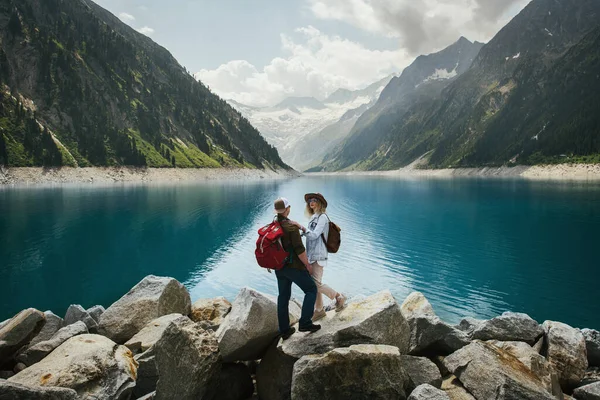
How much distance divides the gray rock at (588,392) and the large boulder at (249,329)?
7833 millimetres

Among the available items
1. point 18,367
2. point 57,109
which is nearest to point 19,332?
point 18,367

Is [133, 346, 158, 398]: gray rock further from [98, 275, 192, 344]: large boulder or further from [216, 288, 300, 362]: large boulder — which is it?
[98, 275, 192, 344]: large boulder

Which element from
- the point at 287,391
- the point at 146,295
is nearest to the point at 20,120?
the point at 146,295

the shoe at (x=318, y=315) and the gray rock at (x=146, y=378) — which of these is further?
→ the shoe at (x=318, y=315)

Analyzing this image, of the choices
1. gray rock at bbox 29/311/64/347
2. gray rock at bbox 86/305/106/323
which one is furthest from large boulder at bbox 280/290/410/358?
gray rock at bbox 86/305/106/323

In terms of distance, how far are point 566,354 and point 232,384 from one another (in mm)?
9162

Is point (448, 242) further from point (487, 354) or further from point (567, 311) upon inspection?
point (487, 354)

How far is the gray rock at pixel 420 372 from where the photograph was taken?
29.3ft

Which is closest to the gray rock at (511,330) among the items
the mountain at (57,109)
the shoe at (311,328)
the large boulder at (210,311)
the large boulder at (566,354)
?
the large boulder at (566,354)

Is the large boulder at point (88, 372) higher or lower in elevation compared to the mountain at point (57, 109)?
lower

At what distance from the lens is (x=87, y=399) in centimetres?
888

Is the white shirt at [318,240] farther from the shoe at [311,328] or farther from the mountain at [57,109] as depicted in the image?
the mountain at [57,109]

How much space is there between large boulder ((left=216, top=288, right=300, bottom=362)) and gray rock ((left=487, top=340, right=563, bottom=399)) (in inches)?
252

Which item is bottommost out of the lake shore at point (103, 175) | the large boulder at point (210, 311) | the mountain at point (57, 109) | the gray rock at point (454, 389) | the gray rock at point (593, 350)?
the large boulder at point (210, 311)
